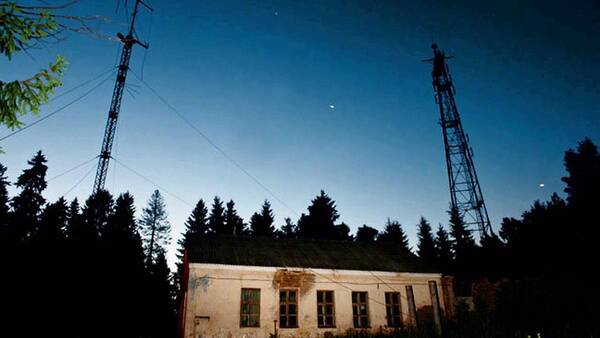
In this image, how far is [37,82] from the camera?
4.48m

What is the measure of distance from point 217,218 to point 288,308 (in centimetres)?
4608

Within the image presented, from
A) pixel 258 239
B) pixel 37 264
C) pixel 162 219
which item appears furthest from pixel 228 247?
pixel 162 219

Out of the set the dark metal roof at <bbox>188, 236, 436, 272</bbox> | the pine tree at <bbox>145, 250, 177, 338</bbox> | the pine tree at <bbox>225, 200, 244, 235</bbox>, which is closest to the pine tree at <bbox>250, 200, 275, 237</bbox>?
the pine tree at <bbox>225, 200, 244, 235</bbox>

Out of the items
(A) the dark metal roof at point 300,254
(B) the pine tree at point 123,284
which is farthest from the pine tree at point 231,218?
(A) the dark metal roof at point 300,254

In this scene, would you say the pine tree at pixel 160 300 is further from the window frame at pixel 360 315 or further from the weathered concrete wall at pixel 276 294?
the window frame at pixel 360 315

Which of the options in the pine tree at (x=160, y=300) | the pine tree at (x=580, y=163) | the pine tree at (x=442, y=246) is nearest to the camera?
the pine tree at (x=580, y=163)

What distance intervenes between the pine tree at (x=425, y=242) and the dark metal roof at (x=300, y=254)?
119 feet

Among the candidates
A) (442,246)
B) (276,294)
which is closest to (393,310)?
(276,294)

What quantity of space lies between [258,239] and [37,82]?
51.7 ft

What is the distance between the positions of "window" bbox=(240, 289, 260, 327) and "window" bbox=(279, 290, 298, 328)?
1099 millimetres

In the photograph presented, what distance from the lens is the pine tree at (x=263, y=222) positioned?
53.4 metres

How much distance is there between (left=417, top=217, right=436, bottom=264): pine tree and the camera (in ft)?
176

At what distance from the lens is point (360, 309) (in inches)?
646

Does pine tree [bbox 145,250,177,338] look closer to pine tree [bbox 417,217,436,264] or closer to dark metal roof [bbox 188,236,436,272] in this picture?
dark metal roof [bbox 188,236,436,272]
